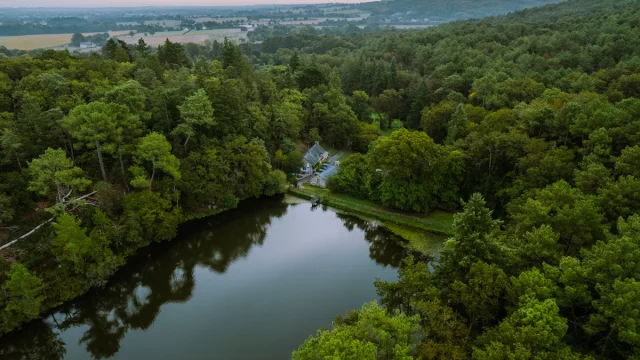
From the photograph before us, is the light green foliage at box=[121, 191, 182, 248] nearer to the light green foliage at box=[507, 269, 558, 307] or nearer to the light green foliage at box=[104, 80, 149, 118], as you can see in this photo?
the light green foliage at box=[104, 80, 149, 118]

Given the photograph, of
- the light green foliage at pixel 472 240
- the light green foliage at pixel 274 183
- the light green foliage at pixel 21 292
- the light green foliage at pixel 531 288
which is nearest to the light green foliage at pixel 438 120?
the light green foliage at pixel 274 183

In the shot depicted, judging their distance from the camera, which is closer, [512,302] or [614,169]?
[512,302]

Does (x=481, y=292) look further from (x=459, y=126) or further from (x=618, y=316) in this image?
(x=459, y=126)

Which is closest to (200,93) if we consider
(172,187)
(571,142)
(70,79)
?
(172,187)

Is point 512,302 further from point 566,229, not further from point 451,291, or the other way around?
point 566,229

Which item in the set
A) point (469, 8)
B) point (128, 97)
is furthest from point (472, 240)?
point (469, 8)

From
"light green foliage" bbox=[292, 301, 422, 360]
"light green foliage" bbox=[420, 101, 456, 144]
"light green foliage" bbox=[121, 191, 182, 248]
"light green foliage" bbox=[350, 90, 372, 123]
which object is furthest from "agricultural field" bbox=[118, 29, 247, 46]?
"light green foliage" bbox=[292, 301, 422, 360]

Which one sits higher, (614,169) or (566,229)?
(614,169)
